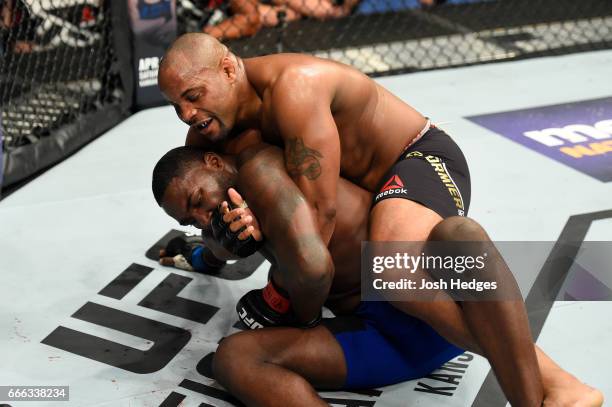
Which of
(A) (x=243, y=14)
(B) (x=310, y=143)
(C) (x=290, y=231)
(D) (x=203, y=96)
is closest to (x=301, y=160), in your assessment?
(B) (x=310, y=143)

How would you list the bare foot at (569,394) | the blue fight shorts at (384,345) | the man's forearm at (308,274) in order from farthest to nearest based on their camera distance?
the blue fight shorts at (384,345) → the man's forearm at (308,274) → the bare foot at (569,394)

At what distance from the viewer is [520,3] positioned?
5.29 metres

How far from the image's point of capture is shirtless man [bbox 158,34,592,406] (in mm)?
2172

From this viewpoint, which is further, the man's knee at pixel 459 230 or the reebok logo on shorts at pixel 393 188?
the reebok logo on shorts at pixel 393 188

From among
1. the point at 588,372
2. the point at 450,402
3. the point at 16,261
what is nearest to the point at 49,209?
the point at 16,261

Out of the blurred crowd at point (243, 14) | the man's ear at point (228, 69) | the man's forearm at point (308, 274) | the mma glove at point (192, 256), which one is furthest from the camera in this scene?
the blurred crowd at point (243, 14)

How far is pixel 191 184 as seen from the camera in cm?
222

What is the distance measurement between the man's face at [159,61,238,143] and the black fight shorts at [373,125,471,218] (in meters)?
0.43

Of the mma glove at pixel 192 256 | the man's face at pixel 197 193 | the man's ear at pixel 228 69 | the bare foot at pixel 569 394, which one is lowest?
the mma glove at pixel 192 256

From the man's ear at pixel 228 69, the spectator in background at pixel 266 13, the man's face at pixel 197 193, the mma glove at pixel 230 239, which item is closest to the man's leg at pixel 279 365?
the mma glove at pixel 230 239

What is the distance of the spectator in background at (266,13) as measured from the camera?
4.57 metres

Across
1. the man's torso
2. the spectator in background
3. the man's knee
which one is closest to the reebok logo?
the man's torso

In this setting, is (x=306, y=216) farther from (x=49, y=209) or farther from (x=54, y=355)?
(x=49, y=209)

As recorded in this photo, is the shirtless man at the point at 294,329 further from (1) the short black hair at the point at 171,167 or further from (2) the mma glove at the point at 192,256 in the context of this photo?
(2) the mma glove at the point at 192,256
